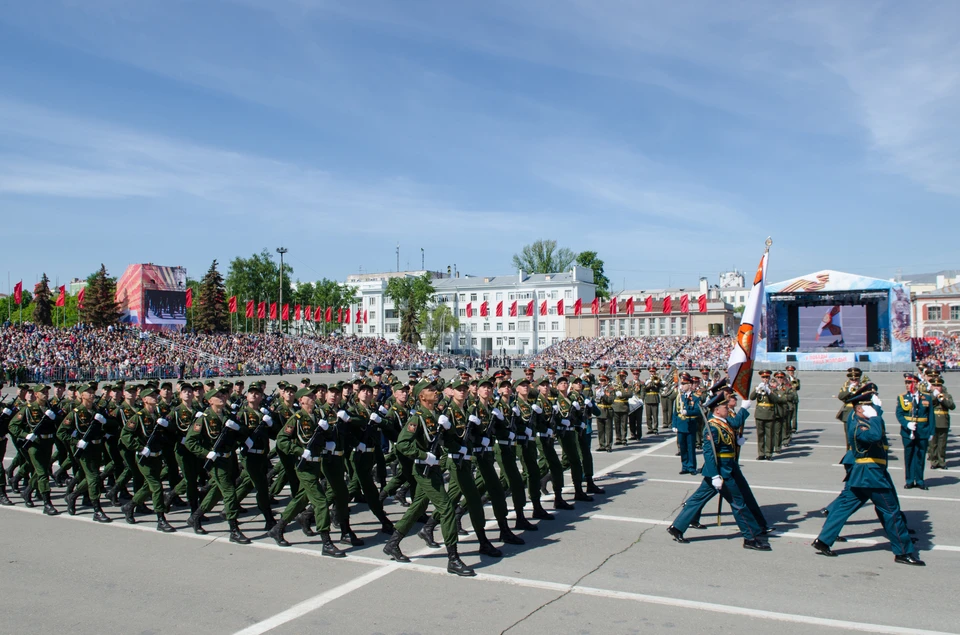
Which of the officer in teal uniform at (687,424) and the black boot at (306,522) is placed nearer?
the black boot at (306,522)

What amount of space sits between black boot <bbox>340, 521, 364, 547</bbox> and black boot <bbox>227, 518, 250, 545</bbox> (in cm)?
112

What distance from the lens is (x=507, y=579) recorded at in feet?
23.8

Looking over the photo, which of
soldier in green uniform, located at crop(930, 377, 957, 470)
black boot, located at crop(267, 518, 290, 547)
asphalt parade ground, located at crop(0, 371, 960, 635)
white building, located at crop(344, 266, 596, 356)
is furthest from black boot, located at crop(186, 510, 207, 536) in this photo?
white building, located at crop(344, 266, 596, 356)

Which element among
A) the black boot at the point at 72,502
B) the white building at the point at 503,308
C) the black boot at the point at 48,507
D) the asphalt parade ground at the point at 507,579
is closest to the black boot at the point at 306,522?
the asphalt parade ground at the point at 507,579

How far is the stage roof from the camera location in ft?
163

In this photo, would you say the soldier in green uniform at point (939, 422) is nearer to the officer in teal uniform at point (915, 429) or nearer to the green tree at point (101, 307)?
the officer in teal uniform at point (915, 429)

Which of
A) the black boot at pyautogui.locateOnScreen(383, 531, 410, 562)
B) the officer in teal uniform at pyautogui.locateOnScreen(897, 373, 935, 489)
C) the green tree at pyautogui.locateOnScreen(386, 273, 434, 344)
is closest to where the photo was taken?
the black boot at pyautogui.locateOnScreen(383, 531, 410, 562)

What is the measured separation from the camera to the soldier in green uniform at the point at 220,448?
8.78 meters

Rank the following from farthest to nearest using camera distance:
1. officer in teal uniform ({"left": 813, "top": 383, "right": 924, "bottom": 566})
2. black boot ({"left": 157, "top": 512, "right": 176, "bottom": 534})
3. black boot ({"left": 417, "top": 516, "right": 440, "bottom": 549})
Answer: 1. black boot ({"left": 157, "top": 512, "right": 176, "bottom": 534})
2. black boot ({"left": 417, "top": 516, "right": 440, "bottom": 549})
3. officer in teal uniform ({"left": 813, "top": 383, "right": 924, "bottom": 566})

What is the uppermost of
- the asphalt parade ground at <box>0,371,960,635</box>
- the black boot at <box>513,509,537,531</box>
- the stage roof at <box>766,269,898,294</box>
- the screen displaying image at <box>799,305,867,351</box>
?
the stage roof at <box>766,269,898,294</box>

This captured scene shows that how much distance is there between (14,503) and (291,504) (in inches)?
209

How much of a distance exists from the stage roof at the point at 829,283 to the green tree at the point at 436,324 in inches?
1696

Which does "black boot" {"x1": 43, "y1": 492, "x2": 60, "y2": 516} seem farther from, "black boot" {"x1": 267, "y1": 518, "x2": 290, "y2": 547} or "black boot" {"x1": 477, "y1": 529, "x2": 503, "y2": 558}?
"black boot" {"x1": 477, "y1": 529, "x2": 503, "y2": 558}

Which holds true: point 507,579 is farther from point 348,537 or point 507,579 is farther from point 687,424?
point 687,424
